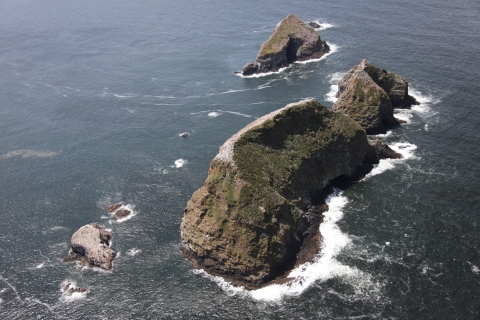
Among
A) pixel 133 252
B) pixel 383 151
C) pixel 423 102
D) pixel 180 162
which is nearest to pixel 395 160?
pixel 383 151

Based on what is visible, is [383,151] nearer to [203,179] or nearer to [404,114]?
[404,114]

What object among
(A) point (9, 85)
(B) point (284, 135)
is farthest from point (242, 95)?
(A) point (9, 85)

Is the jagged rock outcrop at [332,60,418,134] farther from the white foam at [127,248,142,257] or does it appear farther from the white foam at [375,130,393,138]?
the white foam at [127,248,142,257]

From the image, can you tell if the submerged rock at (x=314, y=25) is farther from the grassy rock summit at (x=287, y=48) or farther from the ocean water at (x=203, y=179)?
the grassy rock summit at (x=287, y=48)

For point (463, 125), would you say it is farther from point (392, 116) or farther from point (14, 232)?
point (14, 232)

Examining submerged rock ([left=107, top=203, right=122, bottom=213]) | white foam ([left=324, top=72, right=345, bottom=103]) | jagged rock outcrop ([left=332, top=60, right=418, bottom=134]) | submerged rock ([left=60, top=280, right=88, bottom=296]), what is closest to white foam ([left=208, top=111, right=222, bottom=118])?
white foam ([left=324, top=72, right=345, bottom=103])

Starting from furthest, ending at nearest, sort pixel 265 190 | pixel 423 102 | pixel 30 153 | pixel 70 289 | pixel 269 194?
1. pixel 30 153
2. pixel 423 102
3. pixel 265 190
4. pixel 269 194
5. pixel 70 289

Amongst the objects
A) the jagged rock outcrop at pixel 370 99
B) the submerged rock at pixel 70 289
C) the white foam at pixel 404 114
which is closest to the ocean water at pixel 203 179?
the white foam at pixel 404 114
